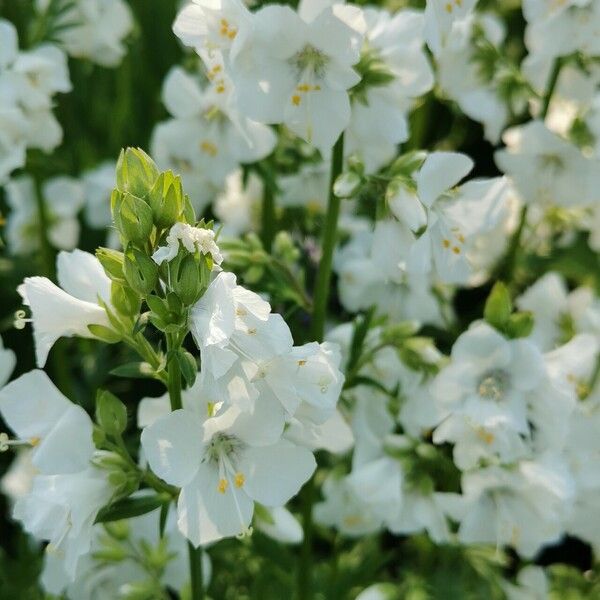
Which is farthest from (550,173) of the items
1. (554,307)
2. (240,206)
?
(240,206)

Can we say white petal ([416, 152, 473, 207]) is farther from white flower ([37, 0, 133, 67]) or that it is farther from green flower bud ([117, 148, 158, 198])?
white flower ([37, 0, 133, 67])

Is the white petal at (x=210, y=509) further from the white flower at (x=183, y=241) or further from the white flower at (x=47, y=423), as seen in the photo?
the white flower at (x=183, y=241)

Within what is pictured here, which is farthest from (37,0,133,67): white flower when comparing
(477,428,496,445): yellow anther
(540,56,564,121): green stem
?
(477,428,496,445): yellow anther

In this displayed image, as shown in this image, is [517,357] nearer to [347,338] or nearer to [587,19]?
[347,338]

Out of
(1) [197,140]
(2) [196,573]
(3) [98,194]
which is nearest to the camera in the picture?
(2) [196,573]

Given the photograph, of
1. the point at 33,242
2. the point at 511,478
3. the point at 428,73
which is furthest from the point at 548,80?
the point at 33,242

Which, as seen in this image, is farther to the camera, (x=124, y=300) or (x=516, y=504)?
(x=516, y=504)

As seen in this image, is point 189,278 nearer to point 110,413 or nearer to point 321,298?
point 110,413
